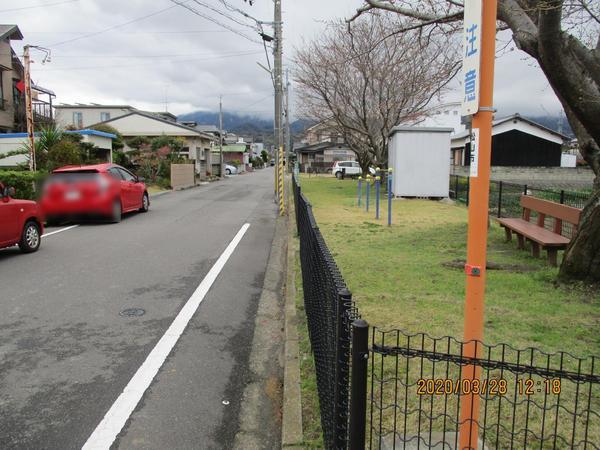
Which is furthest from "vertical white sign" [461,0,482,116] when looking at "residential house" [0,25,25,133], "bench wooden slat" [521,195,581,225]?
"residential house" [0,25,25,133]

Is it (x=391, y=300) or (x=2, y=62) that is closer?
(x=391, y=300)

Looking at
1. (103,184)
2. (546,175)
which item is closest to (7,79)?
(103,184)

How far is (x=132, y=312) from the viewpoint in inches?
233

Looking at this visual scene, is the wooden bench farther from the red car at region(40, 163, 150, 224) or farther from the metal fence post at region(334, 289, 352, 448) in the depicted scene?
the red car at region(40, 163, 150, 224)

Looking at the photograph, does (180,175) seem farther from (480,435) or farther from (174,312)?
(480,435)

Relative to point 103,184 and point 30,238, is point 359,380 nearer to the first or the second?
point 30,238

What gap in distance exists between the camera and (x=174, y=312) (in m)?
5.97

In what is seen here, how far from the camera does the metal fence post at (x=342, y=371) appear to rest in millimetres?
2547

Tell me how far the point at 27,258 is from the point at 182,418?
21.8 feet

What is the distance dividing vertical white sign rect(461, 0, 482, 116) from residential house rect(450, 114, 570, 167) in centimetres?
3666

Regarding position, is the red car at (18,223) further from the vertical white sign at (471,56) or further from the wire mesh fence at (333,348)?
the vertical white sign at (471,56)

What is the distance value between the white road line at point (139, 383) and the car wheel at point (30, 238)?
13.7ft

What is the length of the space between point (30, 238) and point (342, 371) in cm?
850

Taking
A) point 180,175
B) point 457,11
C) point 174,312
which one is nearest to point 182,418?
point 174,312
